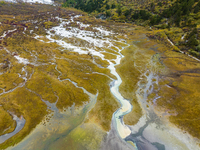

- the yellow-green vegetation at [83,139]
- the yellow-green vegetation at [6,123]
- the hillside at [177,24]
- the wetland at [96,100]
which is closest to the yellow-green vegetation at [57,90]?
the wetland at [96,100]

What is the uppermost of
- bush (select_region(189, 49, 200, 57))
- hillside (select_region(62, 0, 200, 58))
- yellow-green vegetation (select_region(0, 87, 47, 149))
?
hillside (select_region(62, 0, 200, 58))

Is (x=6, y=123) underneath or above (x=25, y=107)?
underneath

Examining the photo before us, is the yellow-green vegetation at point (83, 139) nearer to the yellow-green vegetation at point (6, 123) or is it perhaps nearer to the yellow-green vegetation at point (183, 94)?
the yellow-green vegetation at point (6, 123)

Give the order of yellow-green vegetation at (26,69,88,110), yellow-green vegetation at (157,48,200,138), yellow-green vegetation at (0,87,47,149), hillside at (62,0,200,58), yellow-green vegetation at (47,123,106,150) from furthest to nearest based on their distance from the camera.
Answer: hillside at (62,0,200,58), yellow-green vegetation at (26,69,88,110), yellow-green vegetation at (157,48,200,138), yellow-green vegetation at (0,87,47,149), yellow-green vegetation at (47,123,106,150)

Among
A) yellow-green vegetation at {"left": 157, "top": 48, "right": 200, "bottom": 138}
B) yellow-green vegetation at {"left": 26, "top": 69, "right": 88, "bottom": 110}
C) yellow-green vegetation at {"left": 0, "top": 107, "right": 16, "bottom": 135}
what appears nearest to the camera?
yellow-green vegetation at {"left": 0, "top": 107, "right": 16, "bottom": 135}

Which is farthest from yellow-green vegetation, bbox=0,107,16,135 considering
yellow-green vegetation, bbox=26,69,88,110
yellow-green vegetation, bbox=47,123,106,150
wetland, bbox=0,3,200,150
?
yellow-green vegetation, bbox=47,123,106,150

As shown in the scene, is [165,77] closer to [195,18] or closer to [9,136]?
[9,136]

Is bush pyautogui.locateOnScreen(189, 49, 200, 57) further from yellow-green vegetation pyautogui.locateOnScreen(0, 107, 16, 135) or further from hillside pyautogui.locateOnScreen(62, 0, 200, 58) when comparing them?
yellow-green vegetation pyautogui.locateOnScreen(0, 107, 16, 135)

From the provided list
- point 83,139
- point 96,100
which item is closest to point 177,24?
point 96,100

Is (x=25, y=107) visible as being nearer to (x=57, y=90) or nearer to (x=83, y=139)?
(x=57, y=90)
